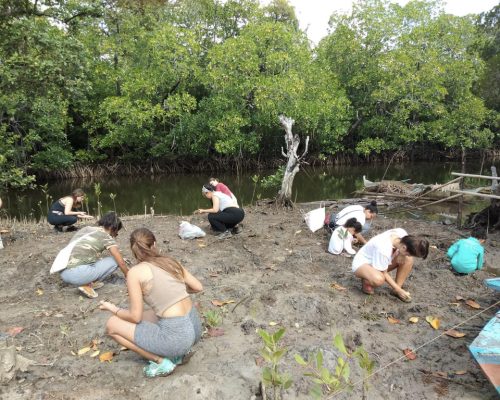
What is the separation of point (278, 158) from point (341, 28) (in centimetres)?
778

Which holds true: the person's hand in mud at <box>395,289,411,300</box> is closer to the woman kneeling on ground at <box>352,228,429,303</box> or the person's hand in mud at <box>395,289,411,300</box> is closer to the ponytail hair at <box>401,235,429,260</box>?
the woman kneeling on ground at <box>352,228,429,303</box>

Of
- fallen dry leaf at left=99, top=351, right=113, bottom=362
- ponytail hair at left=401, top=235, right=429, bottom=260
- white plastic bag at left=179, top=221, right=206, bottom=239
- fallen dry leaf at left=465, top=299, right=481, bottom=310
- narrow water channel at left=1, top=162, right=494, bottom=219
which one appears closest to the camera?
fallen dry leaf at left=99, top=351, right=113, bottom=362

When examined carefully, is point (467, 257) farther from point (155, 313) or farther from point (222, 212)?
point (155, 313)

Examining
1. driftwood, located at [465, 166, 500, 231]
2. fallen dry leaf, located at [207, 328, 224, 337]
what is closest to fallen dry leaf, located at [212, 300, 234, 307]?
fallen dry leaf, located at [207, 328, 224, 337]

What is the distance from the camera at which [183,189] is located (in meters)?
17.0

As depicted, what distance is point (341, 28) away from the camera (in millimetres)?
21672

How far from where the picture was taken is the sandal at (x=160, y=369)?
117 inches

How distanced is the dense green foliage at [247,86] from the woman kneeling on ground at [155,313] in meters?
14.6

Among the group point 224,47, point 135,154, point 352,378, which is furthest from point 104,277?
point 135,154

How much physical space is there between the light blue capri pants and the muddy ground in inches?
8.6

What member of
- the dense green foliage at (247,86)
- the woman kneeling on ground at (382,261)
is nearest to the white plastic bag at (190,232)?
the woman kneeling on ground at (382,261)

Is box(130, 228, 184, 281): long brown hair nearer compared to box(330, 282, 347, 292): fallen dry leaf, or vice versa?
box(130, 228, 184, 281): long brown hair

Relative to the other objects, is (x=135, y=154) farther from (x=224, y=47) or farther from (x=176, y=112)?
(x=224, y=47)

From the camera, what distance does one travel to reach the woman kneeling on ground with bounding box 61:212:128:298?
454 cm
